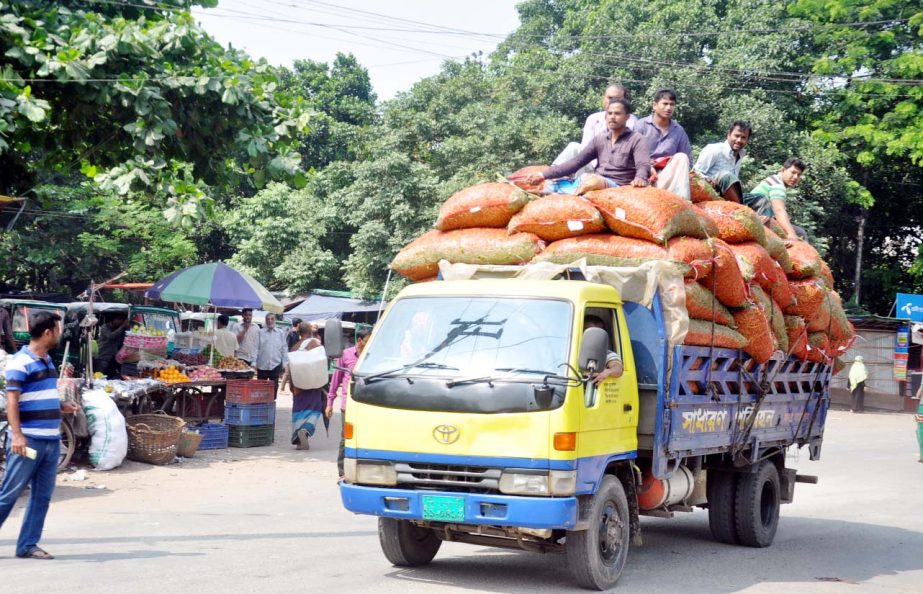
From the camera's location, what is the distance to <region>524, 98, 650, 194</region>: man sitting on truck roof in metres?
8.99

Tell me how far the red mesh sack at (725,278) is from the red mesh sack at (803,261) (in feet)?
5.46

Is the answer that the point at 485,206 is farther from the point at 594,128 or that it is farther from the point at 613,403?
the point at 594,128

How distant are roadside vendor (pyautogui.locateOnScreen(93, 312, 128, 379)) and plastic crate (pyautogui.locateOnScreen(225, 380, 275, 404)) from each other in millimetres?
1866

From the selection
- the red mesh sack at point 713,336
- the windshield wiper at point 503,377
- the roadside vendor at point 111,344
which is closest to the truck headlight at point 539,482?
the windshield wiper at point 503,377

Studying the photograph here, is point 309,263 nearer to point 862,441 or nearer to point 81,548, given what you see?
point 862,441

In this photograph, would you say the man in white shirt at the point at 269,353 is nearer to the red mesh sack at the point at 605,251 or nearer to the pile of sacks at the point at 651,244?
the pile of sacks at the point at 651,244

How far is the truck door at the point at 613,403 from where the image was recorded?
261 inches

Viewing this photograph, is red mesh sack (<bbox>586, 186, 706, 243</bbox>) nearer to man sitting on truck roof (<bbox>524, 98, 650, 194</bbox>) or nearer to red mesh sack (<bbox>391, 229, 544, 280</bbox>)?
red mesh sack (<bbox>391, 229, 544, 280</bbox>)

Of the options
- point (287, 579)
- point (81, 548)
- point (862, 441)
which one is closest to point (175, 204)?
point (81, 548)

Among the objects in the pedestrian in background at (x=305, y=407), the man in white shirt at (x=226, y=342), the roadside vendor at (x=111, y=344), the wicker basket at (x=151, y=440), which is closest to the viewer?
the wicker basket at (x=151, y=440)

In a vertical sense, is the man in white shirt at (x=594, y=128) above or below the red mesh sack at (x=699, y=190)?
above

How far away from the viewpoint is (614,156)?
9.14 m

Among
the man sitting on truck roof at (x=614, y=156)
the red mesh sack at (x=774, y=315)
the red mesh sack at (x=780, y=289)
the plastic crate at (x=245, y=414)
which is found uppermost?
the man sitting on truck roof at (x=614, y=156)

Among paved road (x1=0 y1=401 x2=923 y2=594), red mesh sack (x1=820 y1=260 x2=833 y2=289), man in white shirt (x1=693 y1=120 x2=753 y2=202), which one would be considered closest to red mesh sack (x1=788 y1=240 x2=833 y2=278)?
red mesh sack (x1=820 y1=260 x2=833 y2=289)
